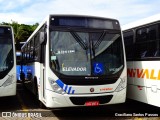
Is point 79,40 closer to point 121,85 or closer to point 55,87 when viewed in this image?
point 55,87

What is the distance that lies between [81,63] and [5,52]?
143 inches

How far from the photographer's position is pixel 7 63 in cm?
1141

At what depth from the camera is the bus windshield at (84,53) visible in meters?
9.18

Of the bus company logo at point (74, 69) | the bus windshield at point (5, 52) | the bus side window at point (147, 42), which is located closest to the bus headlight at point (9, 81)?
the bus windshield at point (5, 52)

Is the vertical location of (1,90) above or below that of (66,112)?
above

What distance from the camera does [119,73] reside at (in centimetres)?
966

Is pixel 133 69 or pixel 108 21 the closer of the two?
pixel 108 21

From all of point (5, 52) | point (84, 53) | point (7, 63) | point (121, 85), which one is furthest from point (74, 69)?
point (5, 52)

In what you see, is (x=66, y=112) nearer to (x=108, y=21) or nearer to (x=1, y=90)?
(x=1, y=90)

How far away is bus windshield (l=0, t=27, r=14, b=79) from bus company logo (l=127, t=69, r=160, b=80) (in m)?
4.27

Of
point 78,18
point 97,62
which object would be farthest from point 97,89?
point 78,18

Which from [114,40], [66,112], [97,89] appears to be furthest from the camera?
[66,112]

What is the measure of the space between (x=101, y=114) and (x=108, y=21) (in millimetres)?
3024

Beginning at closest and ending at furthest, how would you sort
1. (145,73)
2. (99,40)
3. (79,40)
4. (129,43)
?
1. (79,40)
2. (99,40)
3. (145,73)
4. (129,43)
